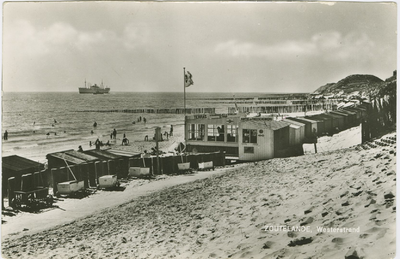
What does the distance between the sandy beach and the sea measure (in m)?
0.76

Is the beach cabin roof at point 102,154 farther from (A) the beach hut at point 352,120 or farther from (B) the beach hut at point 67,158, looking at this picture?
(A) the beach hut at point 352,120

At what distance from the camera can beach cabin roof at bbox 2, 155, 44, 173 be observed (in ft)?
14.7

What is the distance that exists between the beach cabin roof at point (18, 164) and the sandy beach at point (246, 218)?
22.0 inches

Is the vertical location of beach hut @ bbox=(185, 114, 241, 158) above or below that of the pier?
below

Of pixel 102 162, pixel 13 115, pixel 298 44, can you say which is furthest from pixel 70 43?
pixel 298 44

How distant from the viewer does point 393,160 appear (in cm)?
430

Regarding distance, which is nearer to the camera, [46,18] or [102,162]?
[46,18]

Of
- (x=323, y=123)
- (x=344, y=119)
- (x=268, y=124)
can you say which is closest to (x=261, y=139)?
(x=268, y=124)

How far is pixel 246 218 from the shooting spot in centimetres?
425

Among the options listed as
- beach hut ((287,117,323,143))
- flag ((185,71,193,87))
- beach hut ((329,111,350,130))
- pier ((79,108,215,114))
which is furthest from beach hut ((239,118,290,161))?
flag ((185,71,193,87))

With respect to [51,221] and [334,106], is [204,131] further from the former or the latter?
[51,221]

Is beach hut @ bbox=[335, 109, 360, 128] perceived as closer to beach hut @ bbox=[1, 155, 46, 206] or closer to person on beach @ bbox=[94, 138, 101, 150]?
person on beach @ bbox=[94, 138, 101, 150]

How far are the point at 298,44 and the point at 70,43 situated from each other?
2.77 m

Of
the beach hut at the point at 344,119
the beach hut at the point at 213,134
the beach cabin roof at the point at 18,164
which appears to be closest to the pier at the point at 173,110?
the beach hut at the point at 213,134
